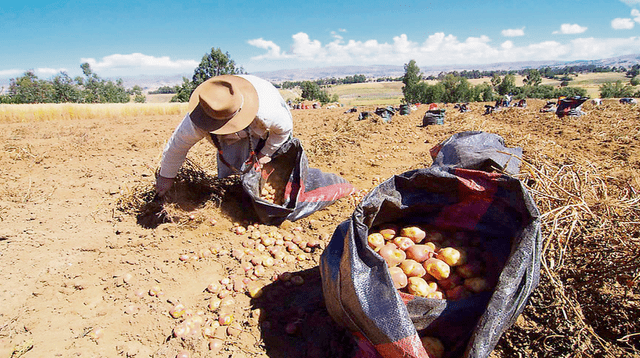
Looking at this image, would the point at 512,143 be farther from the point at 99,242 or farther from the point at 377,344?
the point at 99,242

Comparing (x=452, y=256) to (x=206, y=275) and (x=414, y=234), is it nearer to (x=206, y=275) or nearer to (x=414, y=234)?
(x=414, y=234)

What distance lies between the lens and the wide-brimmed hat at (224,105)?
2402 millimetres

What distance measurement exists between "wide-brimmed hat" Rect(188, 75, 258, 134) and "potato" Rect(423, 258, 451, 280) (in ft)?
5.67

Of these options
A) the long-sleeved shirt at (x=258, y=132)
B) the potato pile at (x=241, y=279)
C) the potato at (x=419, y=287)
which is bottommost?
the potato pile at (x=241, y=279)

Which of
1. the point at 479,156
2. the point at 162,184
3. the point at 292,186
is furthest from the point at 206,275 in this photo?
the point at 479,156

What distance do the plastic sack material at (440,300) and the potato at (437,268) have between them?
0.71 feet

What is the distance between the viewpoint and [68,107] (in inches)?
775

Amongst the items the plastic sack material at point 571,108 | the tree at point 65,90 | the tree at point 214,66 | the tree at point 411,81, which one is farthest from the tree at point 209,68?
the plastic sack material at point 571,108

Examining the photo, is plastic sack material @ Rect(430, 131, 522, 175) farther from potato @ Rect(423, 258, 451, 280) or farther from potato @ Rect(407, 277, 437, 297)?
potato @ Rect(407, 277, 437, 297)

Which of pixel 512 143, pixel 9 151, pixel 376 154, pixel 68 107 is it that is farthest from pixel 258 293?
pixel 68 107

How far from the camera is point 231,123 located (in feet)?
8.24

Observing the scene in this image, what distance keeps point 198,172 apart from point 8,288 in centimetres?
178

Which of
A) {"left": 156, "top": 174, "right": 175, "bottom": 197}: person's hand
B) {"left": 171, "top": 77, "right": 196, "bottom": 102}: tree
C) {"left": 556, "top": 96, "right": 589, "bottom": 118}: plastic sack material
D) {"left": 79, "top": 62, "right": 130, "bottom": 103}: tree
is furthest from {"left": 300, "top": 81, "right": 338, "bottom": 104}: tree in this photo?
{"left": 156, "top": 174, "right": 175, "bottom": 197}: person's hand

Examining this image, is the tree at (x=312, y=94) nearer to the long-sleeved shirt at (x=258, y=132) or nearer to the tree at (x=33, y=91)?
the tree at (x=33, y=91)
